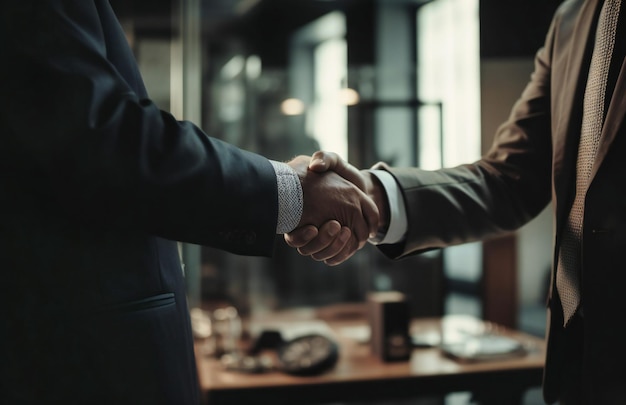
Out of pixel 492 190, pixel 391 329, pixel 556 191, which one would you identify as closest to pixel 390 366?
pixel 391 329

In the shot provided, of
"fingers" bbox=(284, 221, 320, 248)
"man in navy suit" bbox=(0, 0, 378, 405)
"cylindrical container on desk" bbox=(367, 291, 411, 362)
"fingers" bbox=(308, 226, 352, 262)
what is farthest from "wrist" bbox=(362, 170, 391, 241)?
"cylindrical container on desk" bbox=(367, 291, 411, 362)

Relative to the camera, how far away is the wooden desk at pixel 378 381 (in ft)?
8.23

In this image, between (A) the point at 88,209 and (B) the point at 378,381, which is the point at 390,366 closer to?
(B) the point at 378,381

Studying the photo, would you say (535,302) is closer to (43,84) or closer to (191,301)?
(191,301)

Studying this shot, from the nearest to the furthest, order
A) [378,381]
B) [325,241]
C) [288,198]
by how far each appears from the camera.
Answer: [288,198]
[325,241]
[378,381]

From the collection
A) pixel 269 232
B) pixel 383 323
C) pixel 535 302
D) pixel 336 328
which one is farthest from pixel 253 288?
pixel 269 232

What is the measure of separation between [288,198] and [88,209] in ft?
1.29

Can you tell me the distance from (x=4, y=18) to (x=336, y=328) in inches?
105

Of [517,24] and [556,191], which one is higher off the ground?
[517,24]

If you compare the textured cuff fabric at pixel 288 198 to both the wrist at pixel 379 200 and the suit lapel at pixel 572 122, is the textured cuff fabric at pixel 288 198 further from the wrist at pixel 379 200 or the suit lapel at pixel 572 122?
the suit lapel at pixel 572 122

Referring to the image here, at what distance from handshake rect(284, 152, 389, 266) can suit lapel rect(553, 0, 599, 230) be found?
39 cm

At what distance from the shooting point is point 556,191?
138 centimetres

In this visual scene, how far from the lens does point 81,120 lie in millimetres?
1042

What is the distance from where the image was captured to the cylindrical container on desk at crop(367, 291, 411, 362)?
9.18ft
